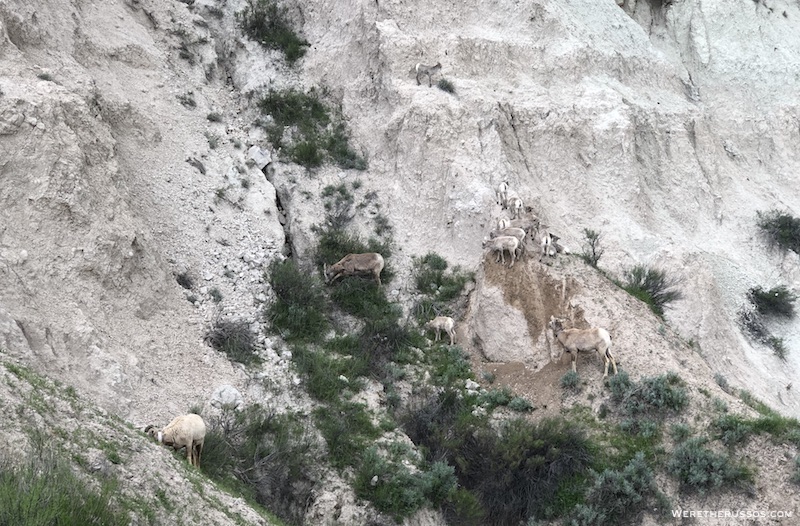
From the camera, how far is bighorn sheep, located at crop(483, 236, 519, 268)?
47.3 feet

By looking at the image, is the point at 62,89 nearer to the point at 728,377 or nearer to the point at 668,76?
the point at 728,377

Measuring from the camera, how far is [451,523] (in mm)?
11281

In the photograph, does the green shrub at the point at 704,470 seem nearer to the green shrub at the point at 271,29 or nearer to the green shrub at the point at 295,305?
the green shrub at the point at 295,305

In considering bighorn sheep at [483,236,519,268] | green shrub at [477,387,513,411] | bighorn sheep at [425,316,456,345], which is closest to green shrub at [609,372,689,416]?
green shrub at [477,387,513,411]

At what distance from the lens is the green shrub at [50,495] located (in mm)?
4988

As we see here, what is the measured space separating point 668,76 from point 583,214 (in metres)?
7.73

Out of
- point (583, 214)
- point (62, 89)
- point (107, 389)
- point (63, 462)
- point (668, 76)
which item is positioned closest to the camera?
point (63, 462)

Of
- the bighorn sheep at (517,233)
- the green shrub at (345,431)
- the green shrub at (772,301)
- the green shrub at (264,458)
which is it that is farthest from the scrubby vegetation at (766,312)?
the green shrub at (264,458)

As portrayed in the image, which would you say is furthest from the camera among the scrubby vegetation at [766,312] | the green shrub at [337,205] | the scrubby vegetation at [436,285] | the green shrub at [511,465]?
the scrubby vegetation at [766,312]

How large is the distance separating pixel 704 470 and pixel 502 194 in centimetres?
761

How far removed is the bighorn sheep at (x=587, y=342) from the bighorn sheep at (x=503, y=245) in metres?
2.20

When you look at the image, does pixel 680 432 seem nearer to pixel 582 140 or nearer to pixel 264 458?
pixel 264 458

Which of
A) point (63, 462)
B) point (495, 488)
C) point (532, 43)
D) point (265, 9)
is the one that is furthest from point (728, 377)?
point (265, 9)

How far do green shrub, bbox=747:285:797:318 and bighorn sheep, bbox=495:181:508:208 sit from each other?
7266mm
